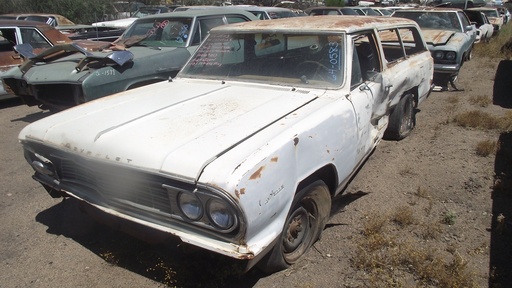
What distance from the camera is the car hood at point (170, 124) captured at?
2.21 m

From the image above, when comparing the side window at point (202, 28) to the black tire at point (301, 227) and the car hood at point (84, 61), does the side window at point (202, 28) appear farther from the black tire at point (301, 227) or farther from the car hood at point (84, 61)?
the black tire at point (301, 227)

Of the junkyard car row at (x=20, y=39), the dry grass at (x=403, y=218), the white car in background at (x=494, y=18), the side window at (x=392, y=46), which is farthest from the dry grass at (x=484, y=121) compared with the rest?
the white car in background at (x=494, y=18)

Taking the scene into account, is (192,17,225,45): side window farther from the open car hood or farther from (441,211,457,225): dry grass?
(441,211,457,225): dry grass

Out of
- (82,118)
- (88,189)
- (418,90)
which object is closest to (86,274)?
(88,189)

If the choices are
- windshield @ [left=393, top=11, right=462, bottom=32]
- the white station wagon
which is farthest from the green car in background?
windshield @ [left=393, top=11, right=462, bottom=32]

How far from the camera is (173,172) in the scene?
2.10 metres

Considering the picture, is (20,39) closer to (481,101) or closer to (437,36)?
(437,36)

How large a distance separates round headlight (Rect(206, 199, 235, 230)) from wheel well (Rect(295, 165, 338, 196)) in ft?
2.08

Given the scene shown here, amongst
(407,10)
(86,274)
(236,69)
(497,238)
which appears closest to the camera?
(86,274)

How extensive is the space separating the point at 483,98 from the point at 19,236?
23.3ft

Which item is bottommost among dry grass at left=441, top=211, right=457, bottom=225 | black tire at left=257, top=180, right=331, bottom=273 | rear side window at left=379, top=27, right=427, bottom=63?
dry grass at left=441, top=211, right=457, bottom=225

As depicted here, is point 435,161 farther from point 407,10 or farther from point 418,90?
point 407,10

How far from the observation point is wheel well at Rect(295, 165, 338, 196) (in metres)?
2.59

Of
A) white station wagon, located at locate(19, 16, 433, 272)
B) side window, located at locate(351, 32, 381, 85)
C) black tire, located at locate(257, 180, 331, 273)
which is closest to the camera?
white station wagon, located at locate(19, 16, 433, 272)
